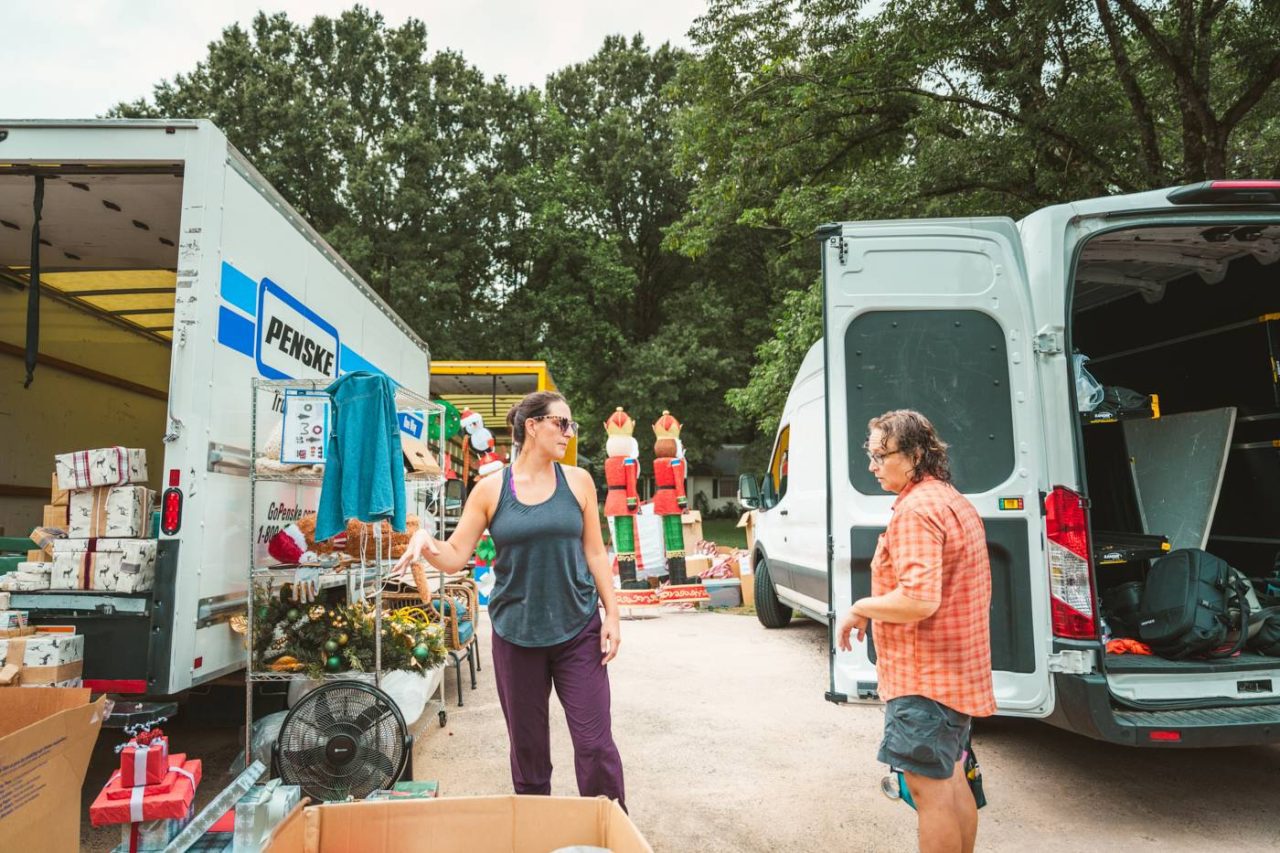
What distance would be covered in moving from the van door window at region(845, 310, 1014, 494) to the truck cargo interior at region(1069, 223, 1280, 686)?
93 centimetres

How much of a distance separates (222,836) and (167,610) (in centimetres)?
185

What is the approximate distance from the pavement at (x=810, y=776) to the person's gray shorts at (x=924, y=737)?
44.8 inches

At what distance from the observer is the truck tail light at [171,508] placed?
3.52m

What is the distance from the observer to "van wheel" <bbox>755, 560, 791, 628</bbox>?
852 centimetres

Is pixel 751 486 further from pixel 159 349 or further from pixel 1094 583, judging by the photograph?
pixel 159 349

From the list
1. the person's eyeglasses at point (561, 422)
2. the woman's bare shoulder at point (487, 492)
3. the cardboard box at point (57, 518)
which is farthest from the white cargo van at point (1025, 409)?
the cardboard box at point (57, 518)

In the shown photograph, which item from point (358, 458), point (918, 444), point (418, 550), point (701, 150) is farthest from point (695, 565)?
point (418, 550)

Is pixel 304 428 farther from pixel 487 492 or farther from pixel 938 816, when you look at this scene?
pixel 938 816

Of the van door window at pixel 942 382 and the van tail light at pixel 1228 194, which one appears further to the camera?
the van door window at pixel 942 382

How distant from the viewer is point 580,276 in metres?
26.0

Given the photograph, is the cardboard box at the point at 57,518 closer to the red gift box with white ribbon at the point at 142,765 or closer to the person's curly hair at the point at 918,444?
the red gift box with white ribbon at the point at 142,765

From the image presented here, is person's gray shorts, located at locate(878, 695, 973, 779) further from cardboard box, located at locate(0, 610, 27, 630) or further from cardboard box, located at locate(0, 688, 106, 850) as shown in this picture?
cardboard box, located at locate(0, 610, 27, 630)

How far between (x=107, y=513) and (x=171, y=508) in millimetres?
365

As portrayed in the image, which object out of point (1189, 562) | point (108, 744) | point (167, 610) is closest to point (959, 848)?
point (1189, 562)
